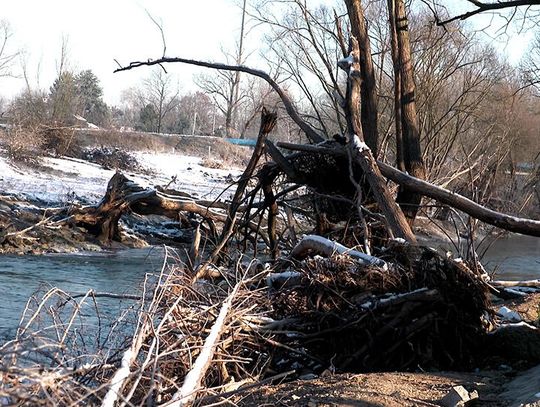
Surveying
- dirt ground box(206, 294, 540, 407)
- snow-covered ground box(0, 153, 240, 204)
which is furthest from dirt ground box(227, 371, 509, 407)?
snow-covered ground box(0, 153, 240, 204)

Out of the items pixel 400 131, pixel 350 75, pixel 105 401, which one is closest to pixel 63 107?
pixel 400 131

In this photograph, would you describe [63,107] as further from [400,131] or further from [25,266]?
[400,131]

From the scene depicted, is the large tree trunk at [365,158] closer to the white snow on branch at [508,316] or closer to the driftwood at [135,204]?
the white snow on branch at [508,316]

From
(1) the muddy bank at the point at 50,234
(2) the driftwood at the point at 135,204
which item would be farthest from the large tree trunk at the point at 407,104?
(1) the muddy bank at the point at 50,234

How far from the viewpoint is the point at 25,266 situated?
13.7 m

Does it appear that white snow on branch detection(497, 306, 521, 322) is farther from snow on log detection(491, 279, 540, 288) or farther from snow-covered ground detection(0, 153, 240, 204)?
snow-covered ground detection(0, 153, 240, 204)

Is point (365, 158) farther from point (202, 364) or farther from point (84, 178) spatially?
point (84, 178)

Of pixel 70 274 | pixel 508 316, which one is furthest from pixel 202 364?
pixel 70 274

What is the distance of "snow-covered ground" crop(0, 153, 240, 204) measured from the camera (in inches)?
859

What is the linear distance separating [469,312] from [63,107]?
112 ft

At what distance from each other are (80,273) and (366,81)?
640cm

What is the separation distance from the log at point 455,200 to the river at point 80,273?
171 centimetres

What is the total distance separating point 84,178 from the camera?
26719 millimetres

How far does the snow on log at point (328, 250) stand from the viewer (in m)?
6.66
